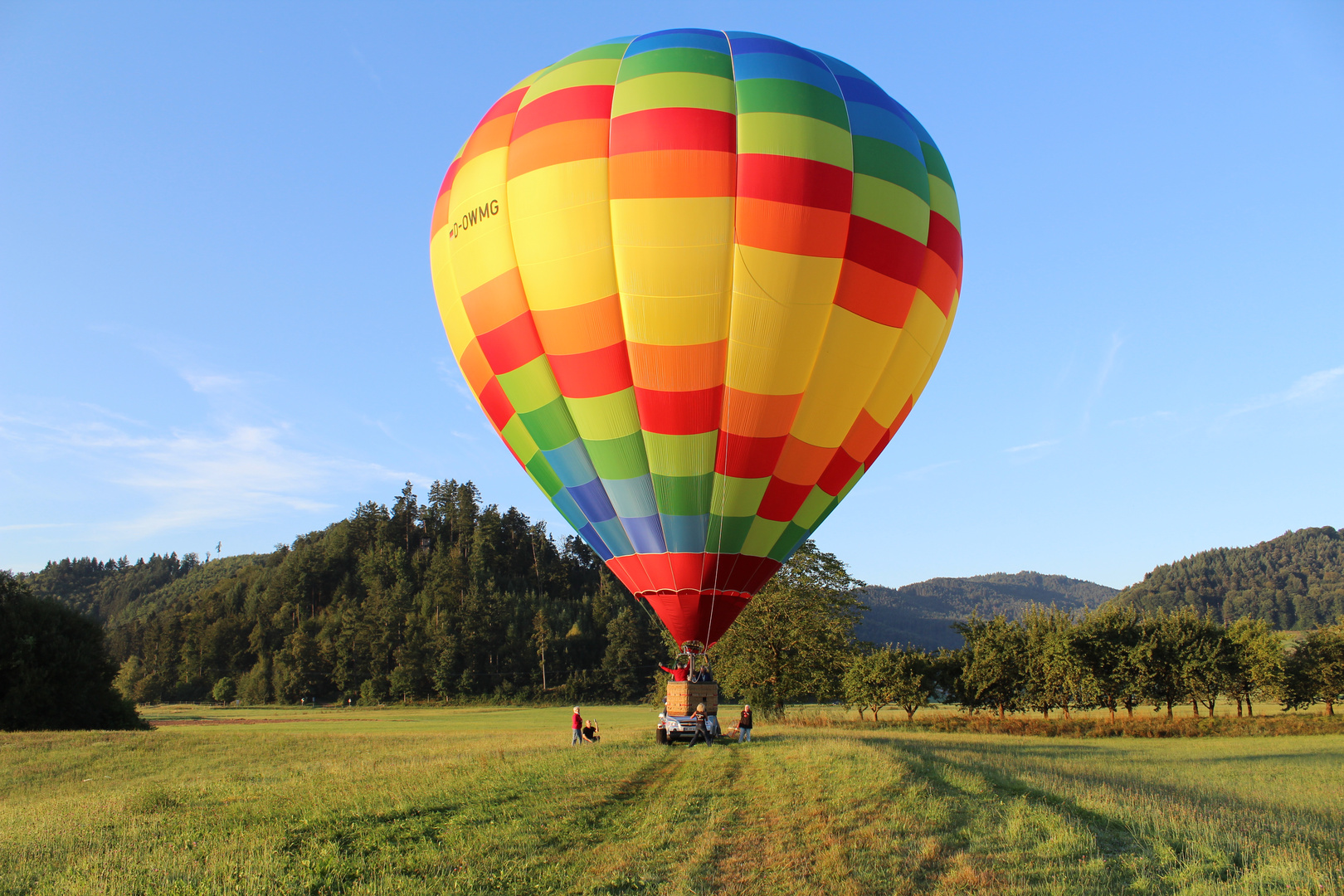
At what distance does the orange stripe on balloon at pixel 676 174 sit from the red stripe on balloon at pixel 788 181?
0.27m

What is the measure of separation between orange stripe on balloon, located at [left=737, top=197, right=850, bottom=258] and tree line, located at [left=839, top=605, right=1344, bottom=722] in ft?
92.8

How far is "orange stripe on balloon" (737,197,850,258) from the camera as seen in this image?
13.3 m

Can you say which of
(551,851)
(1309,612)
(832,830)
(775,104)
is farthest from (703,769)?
(1309,612)

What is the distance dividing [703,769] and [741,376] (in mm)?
6846

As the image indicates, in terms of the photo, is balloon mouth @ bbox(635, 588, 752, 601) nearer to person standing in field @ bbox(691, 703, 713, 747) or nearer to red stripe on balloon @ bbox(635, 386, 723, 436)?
red stripe on balloon @ bbox(635, 386, 723, 436)

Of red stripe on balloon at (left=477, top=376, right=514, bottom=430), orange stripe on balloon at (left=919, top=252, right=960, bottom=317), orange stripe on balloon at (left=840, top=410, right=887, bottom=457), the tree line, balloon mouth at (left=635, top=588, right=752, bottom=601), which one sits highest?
orange stripe on balloon at (left=919, top=252, right=960, bottom=317)

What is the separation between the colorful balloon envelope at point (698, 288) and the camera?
1341 cm

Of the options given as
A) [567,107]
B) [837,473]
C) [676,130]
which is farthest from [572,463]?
[567,107]

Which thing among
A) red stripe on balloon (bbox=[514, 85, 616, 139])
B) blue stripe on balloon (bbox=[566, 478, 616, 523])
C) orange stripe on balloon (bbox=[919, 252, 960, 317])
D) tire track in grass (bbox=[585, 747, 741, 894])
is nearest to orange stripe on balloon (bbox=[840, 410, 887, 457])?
orange stripe on balloon (bbox=[919, 252, 960, 317])

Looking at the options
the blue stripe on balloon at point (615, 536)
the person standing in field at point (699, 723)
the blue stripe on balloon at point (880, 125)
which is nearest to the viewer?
the blue stripe on balloon at point (880, 125)

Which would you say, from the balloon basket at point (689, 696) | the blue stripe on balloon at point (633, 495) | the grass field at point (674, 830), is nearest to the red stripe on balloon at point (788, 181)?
the blue stripe on balloon at point (633, 495)

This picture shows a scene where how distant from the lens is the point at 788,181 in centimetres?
1345

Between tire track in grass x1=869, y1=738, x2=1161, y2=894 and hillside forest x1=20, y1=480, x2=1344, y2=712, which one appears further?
hillside forest x1=20, y1=480, x2=1344, y2=712

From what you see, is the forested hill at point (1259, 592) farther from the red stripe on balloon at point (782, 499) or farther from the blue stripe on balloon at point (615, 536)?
the blue stripe on balloon at point (615, 536)
